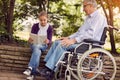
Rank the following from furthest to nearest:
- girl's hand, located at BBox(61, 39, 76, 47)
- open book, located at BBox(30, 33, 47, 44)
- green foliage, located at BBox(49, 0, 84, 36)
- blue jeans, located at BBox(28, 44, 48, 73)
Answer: green foliage, located at BBox(49, 0, 84, 36) < open book, located at BBox(30, 33, 47, 44) < blue jeans, located at BBox(28, 44, 48, 73) < girl's hand, located at BBox(61, 39, 76, 47)

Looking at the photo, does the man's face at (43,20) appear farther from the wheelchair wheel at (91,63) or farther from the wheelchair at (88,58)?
the wheelchair wheel at (91,63)

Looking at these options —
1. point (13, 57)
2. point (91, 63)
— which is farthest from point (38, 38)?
point (91, 63)

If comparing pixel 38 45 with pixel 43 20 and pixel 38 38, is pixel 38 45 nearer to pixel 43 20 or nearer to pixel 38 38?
pixel 38 38

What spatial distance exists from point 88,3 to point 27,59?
5.55 ft

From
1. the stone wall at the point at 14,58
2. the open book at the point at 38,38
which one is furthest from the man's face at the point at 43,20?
the stone wall at the point at 14,58

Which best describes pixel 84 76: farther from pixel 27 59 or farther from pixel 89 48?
pixel 27 59

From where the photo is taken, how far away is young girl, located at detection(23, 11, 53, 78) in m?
5.73

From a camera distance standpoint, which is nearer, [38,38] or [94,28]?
[94,28]

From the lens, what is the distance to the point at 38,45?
231 inches

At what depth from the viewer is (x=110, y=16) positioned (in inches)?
304

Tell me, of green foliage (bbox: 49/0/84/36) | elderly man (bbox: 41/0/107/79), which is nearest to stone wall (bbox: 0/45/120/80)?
elderly man (bbox: 41/0/107/79)

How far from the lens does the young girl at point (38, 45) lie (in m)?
5.73

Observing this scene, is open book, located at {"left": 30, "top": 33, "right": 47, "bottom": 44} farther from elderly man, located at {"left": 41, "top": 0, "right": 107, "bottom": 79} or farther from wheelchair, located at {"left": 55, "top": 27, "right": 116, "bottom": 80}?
wheelchair, located at {"left": 55, "top": 27, "right": 116, "bottom": 80}

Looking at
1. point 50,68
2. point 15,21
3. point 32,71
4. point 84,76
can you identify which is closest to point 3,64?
point 32,71
